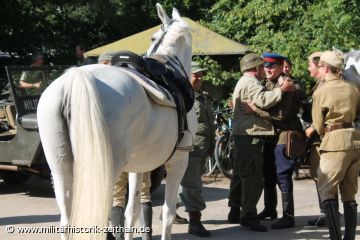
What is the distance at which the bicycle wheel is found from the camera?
11.0 metres

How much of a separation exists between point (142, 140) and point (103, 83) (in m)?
0.59

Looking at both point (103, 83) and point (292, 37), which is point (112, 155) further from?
point (292, 37)

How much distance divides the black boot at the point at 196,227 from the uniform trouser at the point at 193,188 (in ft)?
0.23

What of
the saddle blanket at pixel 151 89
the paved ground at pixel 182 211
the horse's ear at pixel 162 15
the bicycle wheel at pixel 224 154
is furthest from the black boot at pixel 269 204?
the bicycle wheel at pixel 224 154

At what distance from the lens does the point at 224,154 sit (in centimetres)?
1120

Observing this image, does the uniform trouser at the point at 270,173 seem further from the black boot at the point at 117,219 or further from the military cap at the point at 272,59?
the black boot at the point at 117,219

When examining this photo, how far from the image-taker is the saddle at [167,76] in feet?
17.3

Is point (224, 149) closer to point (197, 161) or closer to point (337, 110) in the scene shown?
point (197, 161)

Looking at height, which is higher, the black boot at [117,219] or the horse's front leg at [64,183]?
the horse's front leg at [64,183]

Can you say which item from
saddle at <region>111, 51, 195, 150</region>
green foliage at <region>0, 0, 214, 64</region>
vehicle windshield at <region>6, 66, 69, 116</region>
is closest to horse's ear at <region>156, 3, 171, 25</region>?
saddle at <region>111, 51, 195, 150</region>

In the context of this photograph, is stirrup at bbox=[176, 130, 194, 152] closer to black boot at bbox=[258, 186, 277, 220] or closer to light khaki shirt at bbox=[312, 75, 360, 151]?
light khaki shirt at bbox=[312, 75, 360, 151]

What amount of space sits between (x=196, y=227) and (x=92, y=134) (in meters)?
2.91

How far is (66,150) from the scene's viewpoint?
4559 mm

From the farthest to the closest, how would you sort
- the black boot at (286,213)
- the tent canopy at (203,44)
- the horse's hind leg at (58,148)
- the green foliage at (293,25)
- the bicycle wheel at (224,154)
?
the tent canopy at (203,44) → the green foliage at (293,25) → the bicycle wheel at (224,154) → the black boot at (286,213) → the horse's hind leg at (58,148)
